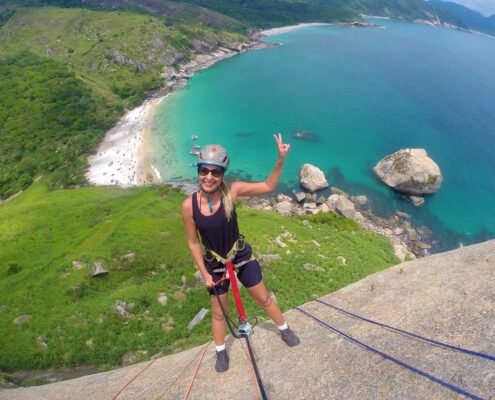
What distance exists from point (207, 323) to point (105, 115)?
76122mm

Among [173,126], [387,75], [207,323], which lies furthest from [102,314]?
[387,75]

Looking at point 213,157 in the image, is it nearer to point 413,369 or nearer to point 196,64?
point 413,369

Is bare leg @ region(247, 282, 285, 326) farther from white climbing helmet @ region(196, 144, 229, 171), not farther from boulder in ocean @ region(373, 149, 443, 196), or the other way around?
boulder in ocean @ region(373, 149, 443, 196)

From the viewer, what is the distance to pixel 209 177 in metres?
5.55

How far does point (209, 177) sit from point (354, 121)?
78.9 m

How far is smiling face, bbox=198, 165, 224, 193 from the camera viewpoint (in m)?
5.53

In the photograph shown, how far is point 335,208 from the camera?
42.4 metres

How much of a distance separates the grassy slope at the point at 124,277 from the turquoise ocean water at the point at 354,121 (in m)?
20.7

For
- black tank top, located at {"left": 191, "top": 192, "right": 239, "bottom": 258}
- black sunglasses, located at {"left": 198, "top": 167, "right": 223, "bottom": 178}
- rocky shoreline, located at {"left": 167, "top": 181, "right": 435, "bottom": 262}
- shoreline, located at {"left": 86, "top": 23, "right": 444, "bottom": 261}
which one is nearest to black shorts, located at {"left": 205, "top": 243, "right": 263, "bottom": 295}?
black tank top, located at {"left": 191, "top": 192, "right": 239, "bottom": 258}

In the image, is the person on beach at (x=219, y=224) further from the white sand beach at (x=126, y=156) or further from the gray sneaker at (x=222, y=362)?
the white sand beach at (x=126, y=156)

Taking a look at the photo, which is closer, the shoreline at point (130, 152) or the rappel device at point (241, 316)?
the rappel device at point (241, 316)

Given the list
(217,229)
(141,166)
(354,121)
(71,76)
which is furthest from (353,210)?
(71,76)

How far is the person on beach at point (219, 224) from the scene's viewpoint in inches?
219

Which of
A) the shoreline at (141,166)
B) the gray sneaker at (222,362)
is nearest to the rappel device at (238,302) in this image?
the gray sneaker at (222,362)
